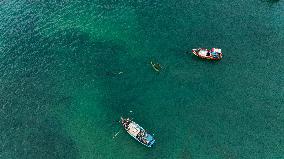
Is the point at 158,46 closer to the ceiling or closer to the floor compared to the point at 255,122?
closer to the ceiling

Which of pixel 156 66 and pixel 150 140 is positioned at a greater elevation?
pixel 156 66

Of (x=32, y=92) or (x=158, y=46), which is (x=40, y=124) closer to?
(x=32, y=92)

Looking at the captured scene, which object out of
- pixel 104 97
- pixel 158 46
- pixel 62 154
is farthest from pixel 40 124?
pixel 158 46

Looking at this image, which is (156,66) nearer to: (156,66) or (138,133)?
(156,66)

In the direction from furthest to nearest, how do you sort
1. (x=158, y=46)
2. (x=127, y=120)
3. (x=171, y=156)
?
(x=158, y=46) < (x=127, y=120) < (x=171, y=156)

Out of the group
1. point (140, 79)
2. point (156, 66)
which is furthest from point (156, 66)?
point (140, 79)

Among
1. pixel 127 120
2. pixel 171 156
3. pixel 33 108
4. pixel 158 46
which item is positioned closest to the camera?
pixel 171 156

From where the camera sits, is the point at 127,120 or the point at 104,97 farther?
the point at 104,97
